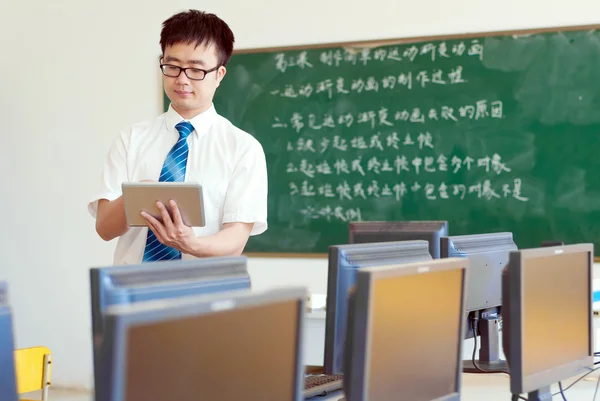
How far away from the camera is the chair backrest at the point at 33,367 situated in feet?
7.70

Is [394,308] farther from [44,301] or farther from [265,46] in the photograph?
[44,301]

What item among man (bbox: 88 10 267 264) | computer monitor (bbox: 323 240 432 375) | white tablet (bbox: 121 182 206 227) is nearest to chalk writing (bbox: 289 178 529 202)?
man (bbox: 88 10 267 264)

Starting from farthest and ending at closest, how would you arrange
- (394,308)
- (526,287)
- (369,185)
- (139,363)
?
(369,185), (526,287), (394,308), (139,363)

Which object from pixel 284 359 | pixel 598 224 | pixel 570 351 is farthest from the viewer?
pixel 598 224

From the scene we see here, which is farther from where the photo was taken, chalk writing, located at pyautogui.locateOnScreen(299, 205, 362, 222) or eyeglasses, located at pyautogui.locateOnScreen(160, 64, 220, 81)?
chalk writing, located at pyautogui.locateOnScreen(299, 205, 362, 222)

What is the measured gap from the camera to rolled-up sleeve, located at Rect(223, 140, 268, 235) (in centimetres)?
227

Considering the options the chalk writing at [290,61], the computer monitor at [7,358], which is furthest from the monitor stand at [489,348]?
the chalk writing at [290,61]

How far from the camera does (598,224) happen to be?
3871mm

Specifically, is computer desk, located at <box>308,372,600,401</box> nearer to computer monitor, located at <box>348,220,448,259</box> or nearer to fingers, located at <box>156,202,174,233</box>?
computer monitor, located at <box>348,220,448,259</box>

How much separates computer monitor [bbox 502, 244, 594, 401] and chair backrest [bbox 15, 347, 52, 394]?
4.56 feet

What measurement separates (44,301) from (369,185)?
219cm

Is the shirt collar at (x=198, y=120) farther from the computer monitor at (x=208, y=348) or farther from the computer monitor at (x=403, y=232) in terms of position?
the computer monitor at (x=208, y=348)

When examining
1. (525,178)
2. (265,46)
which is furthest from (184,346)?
(265,46)

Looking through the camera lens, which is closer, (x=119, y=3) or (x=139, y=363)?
(x=139, y=363)
